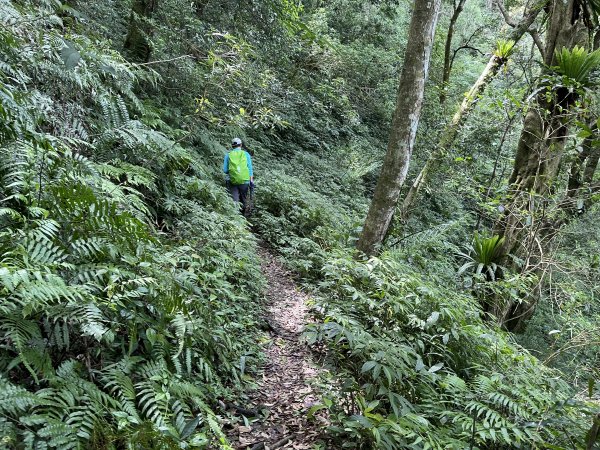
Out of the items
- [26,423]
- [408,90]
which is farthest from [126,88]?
[26,423]

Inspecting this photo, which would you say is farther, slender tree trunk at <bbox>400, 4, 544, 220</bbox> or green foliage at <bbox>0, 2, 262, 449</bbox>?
slender tree trunk at <bbox>400, 4, 544, 220</bbox>

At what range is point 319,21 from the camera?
14.5m

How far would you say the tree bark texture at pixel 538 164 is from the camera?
19.6 ft

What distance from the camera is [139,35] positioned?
25.0 feet

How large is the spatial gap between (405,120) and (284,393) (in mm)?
4125

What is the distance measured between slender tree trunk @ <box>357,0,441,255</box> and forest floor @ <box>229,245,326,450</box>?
5.53 feet

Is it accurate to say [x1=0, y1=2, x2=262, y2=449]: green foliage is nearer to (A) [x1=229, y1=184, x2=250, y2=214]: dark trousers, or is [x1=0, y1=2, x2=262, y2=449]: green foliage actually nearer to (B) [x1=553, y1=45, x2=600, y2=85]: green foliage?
(A) [x1=229, y1=184, x2=250, y2=214]: dark trousers

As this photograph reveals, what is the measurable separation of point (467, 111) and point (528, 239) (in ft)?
9.79

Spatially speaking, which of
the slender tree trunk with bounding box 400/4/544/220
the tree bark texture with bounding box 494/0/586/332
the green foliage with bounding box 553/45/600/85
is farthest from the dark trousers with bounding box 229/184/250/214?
the green foliage with bounding box 553/45/600/85

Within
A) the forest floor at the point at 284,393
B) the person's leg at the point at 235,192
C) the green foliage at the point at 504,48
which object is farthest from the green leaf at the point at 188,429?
the green foliage at the point at 504,48

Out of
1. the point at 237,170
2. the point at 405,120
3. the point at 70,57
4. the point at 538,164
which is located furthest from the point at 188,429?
the point at 538,164

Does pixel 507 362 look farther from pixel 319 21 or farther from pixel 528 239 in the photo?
pixel 319 21

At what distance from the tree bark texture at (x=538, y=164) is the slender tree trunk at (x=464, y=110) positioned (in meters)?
0.66

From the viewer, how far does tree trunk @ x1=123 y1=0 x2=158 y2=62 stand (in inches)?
296
